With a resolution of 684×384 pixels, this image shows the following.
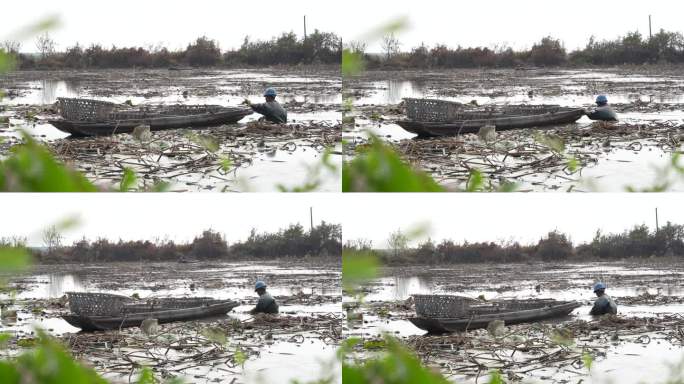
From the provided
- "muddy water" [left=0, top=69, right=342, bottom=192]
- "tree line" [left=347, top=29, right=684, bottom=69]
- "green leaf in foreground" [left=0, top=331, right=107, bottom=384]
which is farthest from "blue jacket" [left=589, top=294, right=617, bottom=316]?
"green leaf in foreground" [left=0, top=331, right=107, bottom=384]

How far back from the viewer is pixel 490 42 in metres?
5.17

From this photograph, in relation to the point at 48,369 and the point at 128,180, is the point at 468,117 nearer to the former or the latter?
the point at 128,180

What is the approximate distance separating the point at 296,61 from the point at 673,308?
3.29 metres

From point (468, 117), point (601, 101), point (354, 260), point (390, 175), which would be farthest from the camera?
point (601, 101)

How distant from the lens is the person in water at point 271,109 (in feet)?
16.8

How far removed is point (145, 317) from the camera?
5.11 metres

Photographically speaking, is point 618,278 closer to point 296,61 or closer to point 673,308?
point 673,308

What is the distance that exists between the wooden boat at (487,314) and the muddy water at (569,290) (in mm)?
58

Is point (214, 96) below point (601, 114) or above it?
above

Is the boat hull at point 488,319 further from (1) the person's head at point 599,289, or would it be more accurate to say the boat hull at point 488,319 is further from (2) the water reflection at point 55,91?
(2) the water reflection at point 55,91

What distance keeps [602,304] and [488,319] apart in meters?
0.93

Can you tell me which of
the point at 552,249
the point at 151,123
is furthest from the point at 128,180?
the point at 552,249

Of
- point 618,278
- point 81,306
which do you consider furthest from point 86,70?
point 618,278

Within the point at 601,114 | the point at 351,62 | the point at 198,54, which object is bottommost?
the point at 601,114
